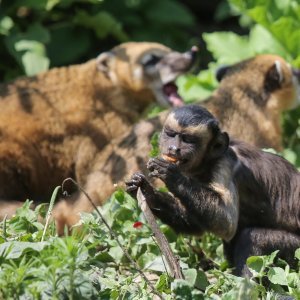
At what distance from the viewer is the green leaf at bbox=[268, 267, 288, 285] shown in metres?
6.44

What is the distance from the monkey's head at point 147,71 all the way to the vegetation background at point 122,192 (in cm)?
24

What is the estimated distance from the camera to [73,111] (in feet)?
33.6

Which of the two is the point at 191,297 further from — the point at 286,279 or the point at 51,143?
the point at 51,143

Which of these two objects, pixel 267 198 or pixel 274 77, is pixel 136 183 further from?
pixel 274 77

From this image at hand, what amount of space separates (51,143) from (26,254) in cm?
405

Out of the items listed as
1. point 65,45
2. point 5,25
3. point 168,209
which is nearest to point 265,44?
point 65,45

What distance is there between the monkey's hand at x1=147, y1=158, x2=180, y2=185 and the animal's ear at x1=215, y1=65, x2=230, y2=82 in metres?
3.65

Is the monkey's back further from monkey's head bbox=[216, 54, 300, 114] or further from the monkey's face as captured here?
monkey's head bbox=[216, 54, 300, 114]

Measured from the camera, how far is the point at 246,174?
7172mm

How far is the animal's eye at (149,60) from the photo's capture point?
10.7m

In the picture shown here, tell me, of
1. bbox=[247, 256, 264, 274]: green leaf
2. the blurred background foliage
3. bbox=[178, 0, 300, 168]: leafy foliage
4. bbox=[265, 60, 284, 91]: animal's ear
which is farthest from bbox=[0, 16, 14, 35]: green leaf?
bbox=[247, 256, 264, 274]: green leaf

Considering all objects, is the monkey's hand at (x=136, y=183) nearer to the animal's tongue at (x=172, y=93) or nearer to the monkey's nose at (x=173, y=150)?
the monkey's nose at (x=173, y=150)

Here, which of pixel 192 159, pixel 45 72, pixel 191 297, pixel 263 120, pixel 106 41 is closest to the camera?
pixel 191 297

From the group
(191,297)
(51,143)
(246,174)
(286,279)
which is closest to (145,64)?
(51,143)
